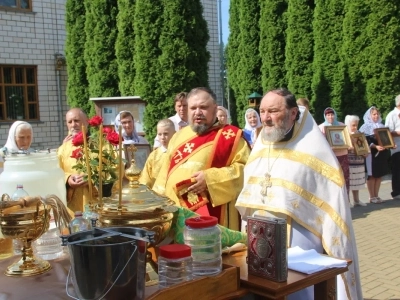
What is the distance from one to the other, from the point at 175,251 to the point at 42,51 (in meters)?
14.6

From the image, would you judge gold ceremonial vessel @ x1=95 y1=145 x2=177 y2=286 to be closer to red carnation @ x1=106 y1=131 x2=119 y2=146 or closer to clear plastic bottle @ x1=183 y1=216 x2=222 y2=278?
clear plastic bottle @ x1=183 y1=216 x2=222 y2=278

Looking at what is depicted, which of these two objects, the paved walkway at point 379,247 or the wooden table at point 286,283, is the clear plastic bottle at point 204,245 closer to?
the wooden table at point 286,283

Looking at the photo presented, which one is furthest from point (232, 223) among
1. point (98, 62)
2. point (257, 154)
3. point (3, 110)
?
point (3, 110)

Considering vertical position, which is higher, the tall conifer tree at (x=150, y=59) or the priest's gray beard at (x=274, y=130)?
the tall conifer tree at (x=150, y=59)

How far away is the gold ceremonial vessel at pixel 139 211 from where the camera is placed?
195 centimetres

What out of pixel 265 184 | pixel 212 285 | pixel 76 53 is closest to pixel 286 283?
pixel 212 285

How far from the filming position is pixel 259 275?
2.01m

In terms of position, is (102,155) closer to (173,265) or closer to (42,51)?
(173,265)

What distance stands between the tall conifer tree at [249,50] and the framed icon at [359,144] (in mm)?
9003

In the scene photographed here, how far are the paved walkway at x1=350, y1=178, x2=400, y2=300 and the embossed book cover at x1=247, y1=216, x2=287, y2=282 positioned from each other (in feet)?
9.60

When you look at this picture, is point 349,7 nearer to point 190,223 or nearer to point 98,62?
point 98,62

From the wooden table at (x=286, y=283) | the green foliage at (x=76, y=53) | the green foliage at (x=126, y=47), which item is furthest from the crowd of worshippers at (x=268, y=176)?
the green foliage at (x=76, y=53)

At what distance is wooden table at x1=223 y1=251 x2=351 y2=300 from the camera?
1.91 metres

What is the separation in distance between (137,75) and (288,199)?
30.7 feet
